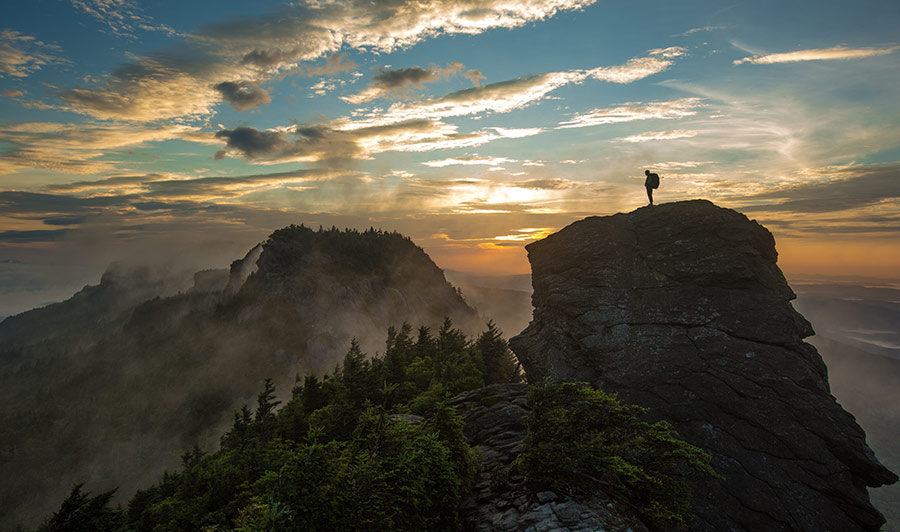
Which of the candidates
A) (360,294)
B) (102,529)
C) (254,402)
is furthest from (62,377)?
(102,529)

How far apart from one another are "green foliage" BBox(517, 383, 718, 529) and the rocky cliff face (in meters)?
4.88

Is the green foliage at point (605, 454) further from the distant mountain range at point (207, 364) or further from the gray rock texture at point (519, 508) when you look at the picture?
the distant mountain range at point (207, 364)

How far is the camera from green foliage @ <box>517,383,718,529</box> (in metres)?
9.93

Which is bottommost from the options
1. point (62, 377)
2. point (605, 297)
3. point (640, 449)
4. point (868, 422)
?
point (868, 422)

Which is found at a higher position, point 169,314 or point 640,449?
point 640,449

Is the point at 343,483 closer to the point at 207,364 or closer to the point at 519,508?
the point at 519,508

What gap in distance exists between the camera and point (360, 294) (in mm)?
110500

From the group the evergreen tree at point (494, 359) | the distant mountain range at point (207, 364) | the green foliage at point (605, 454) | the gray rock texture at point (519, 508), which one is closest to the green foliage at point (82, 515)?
the gray rock texture at point (519, 508)

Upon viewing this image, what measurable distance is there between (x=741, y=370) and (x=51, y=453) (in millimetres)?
146715

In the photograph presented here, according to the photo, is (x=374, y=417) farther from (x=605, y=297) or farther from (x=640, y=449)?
(x=605, y=297)

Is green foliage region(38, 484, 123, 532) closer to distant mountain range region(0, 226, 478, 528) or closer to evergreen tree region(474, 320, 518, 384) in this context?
evergreen tree region(474, 320, 518, 384)

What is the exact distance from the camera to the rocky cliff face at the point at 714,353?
13398mm

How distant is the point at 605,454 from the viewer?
10.1m

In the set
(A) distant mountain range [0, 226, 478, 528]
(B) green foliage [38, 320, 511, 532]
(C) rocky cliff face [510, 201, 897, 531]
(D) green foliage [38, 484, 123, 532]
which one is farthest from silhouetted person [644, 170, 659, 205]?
(A) distant mountain range [0, 226, 478, 528]
